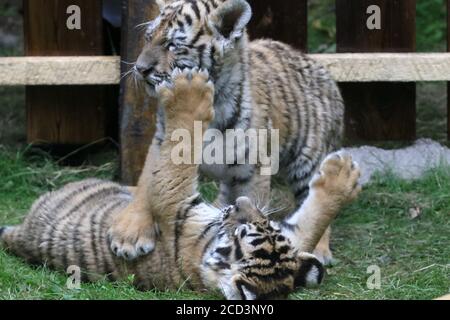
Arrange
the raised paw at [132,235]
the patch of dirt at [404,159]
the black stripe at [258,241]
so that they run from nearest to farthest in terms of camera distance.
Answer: the black stripe at [258,241], the raised paw at [132,235], the patch of dirt at [404,159]

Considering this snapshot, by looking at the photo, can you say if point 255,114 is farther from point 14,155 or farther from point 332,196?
point 14,155

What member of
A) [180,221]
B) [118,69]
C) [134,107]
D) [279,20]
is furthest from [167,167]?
[279,20]

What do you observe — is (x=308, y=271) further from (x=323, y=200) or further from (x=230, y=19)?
(x=230, y=19)

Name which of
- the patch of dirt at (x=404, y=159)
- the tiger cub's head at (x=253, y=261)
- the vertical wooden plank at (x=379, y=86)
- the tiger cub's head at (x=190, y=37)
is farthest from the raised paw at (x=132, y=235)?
the vertical wooden plank at (x=379, y=86)

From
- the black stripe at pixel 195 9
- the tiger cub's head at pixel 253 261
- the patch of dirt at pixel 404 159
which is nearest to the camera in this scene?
the tiger cub's head at pixel 253 261

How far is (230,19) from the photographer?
4.48m

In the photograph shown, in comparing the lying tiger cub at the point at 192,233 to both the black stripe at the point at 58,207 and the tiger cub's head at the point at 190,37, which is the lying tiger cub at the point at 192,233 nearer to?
the black stripe at the point at 58,207

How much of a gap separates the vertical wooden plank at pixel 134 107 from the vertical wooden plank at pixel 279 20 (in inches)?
40.4

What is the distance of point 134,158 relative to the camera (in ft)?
17.8

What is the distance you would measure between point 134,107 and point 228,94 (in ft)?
3.05

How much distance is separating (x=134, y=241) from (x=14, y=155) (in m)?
2.19

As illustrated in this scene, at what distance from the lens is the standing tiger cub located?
14.3 feet

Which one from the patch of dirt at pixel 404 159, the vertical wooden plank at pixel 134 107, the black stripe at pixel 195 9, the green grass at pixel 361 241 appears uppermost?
the black stripe at pixel 195 9

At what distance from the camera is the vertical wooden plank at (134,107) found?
17.3 feet
